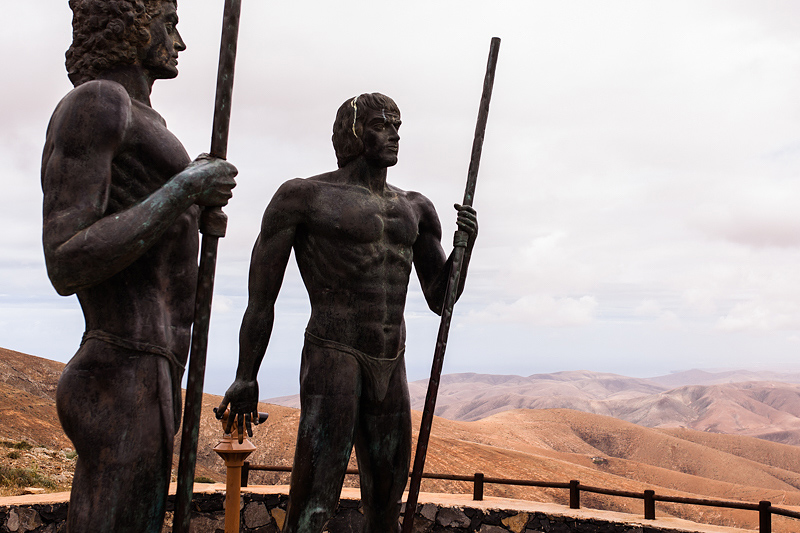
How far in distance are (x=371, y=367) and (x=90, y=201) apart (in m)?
1.80

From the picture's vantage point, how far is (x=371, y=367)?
3.94m

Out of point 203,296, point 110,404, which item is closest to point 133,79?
point 203,296

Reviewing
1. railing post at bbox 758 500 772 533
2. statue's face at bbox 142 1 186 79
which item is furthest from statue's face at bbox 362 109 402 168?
railing post at bbox 758 500 772 533

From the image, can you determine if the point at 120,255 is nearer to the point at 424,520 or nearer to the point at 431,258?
the point at 431,258

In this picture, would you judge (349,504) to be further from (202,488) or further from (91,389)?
(91,389)

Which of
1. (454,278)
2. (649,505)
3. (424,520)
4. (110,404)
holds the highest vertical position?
(454,278)

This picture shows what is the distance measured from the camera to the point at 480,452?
1661 cm

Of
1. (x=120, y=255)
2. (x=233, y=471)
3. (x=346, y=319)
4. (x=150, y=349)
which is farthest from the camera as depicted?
(x=233, y=471)

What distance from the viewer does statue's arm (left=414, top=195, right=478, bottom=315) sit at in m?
4.43

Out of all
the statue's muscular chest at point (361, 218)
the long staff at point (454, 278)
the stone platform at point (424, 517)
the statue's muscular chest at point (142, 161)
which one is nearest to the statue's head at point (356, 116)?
the statue's muscular chest at point (361, 218)

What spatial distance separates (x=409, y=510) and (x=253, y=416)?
1.00m

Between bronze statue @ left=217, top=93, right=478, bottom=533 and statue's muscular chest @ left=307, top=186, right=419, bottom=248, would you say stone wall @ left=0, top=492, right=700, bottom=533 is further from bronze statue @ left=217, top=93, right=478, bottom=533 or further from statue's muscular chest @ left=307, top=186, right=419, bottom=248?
statue's muscular chest @ left=307, top=186, right=419, bottom=248

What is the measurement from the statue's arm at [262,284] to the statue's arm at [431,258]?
818 mm

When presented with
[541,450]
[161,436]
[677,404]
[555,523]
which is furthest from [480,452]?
[677,404]
